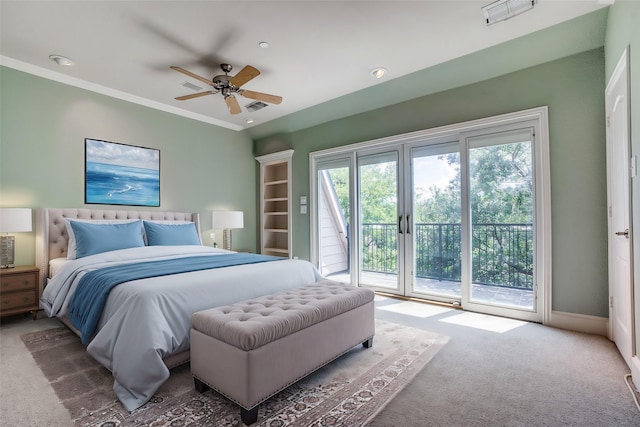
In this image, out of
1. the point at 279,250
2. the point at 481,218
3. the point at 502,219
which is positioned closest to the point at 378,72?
the point at 481,218

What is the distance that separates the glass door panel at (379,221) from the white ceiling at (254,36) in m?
1.18

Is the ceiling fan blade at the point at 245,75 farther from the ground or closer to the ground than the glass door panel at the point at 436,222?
farther from the ground

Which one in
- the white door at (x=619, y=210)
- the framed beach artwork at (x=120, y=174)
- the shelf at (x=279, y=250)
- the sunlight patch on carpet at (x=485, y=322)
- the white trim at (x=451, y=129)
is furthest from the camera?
the shelf at (x=279, y=250)

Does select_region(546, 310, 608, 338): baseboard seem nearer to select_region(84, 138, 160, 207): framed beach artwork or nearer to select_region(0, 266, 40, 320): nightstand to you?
select_region(84, 138, 160, 207): framed beach artwork

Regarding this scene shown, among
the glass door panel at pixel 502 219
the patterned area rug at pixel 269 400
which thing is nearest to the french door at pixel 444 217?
the glass door panel at pixel 502 219

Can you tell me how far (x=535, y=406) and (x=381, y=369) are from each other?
2.90 feet

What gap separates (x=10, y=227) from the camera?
3016 millimetres

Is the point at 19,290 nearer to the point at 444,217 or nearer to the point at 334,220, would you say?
the point at 334,220

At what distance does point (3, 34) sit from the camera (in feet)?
9.19

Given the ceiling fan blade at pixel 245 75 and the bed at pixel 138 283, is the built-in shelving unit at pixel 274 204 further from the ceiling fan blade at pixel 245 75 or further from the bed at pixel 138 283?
the ceiling fan blade at pixel 245 75

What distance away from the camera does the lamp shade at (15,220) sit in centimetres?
299

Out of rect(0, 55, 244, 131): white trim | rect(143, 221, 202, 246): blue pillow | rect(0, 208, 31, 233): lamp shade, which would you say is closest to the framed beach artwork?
rect(143, 221, 202, 246): blue pillow

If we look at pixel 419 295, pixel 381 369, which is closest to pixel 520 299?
pixel 419 295

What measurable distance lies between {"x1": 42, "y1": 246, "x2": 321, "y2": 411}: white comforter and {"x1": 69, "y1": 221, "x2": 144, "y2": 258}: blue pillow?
0.57 meters
